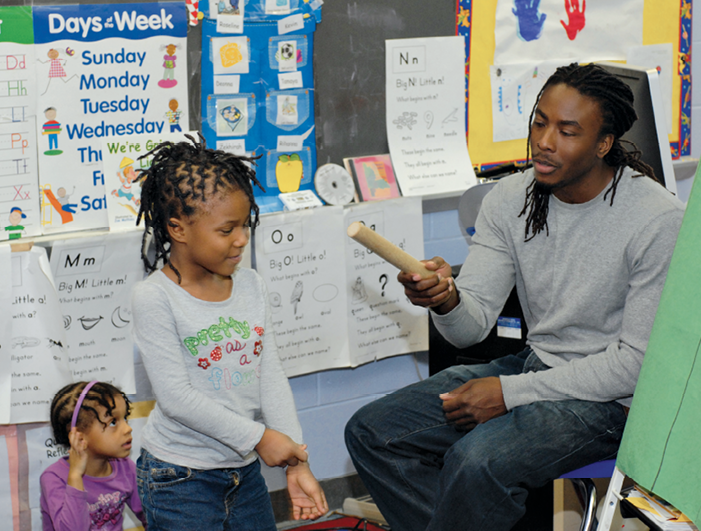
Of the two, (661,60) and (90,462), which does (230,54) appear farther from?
(661,60)

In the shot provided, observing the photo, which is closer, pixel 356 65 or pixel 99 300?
pixel 99 300

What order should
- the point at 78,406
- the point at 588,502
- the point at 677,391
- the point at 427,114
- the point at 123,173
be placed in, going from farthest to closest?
the point at 427,114
the point at 123,173
the point at 78,406
the point at 588,502
the point at 677,391

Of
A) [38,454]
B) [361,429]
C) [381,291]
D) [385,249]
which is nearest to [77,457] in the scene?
[38,454]

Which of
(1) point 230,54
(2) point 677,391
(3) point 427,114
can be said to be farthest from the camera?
(3) point 427,114

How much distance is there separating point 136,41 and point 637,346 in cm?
125

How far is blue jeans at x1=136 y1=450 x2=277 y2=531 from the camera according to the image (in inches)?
52.7

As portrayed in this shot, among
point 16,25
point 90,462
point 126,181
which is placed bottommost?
point 90,462

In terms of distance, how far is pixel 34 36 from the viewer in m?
1.66

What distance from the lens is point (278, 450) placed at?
1.33 metres

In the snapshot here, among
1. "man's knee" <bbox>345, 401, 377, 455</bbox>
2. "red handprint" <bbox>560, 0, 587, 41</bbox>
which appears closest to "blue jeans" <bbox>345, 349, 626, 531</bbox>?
"man's knee" <bbox>345, 401, 377, 455</bbox>

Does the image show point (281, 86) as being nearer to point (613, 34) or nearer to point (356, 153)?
point (356, 153)

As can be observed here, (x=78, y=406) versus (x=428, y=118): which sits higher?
(x=428, y=118)

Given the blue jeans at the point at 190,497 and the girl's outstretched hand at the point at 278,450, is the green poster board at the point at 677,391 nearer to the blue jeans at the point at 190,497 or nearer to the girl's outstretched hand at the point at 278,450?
the girl's outstretched hand at the point at 278,450

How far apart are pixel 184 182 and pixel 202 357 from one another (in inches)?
12.0
